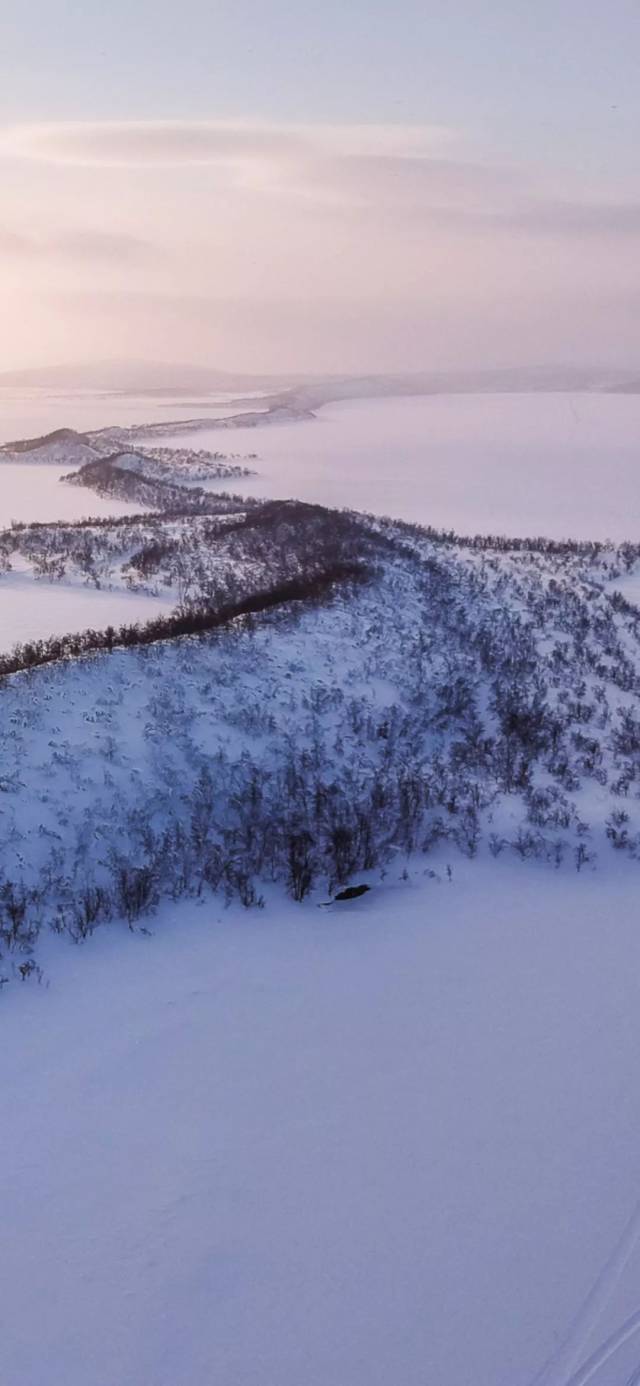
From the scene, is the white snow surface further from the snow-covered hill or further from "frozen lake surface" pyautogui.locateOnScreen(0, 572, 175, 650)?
"frozen lake surface" pyautogui.locateOnScreen(0, 572, 175, 650)

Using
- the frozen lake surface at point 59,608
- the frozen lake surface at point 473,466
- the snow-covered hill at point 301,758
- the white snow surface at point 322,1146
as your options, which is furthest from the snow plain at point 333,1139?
the frozen lake surface at point 473,466

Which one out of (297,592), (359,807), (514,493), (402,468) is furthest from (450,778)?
(402,468)

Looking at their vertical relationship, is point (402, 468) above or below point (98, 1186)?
above

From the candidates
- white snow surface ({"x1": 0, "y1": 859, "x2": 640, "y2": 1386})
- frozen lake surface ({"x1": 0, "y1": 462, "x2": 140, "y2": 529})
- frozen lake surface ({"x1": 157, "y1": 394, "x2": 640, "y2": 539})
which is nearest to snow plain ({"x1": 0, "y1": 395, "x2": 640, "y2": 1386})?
white snow surface ({"x1": 0, "y1": 859, "x2": 640, "y2": 1386})

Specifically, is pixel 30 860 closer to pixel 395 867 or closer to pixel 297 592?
pixel 395 867

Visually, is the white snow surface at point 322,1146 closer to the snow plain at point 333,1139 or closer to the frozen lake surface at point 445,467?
the snow plain at point 333,1139

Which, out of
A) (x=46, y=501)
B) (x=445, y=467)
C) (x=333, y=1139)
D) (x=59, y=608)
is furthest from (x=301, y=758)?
(x=445, y=467)

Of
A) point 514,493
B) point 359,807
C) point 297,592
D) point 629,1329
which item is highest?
point 514,493
